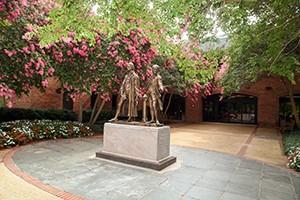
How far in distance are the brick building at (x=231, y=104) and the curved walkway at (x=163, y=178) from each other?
7.38 meters

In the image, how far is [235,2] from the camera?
14.5 ft

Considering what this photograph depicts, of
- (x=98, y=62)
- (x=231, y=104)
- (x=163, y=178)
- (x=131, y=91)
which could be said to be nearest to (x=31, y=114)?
(x=98, y=62)

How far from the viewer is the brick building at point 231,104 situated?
45.1 feet

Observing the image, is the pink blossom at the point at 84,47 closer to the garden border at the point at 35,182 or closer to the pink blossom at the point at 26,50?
the pink blossom at the point at 26,50

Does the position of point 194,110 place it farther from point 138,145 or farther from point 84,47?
point 138,145

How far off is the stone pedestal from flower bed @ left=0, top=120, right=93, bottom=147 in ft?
9.77

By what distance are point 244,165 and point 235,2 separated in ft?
13.5

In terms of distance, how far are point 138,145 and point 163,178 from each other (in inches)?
46.9

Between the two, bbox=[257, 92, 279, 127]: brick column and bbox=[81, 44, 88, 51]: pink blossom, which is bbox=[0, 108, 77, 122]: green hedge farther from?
bbox=[257, 92, 279, 127]: brick column

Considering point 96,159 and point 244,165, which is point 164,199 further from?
point 244,165

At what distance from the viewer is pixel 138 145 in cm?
582

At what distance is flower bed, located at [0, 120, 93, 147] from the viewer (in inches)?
287

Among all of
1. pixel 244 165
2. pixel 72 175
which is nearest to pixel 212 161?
pixel 244 165

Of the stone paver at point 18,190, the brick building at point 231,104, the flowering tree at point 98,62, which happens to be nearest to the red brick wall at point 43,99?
the brick building at point 231,104
